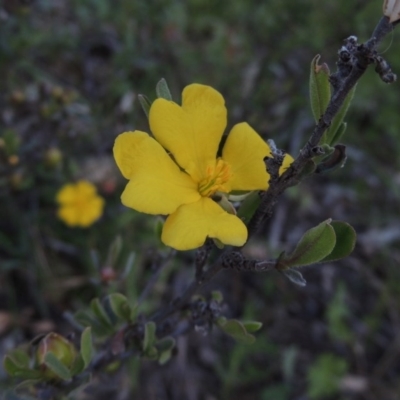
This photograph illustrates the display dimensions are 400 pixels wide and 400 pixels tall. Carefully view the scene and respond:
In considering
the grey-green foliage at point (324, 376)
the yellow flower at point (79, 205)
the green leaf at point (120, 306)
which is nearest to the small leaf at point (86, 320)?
the green leaf at point (120, 306)

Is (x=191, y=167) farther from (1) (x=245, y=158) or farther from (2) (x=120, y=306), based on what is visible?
(2) (x=120, y=306)

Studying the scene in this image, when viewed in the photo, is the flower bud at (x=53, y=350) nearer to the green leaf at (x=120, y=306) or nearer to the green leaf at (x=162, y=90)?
the green leaf at (x=120, y=306)

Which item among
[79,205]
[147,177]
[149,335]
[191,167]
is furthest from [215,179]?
[79,205]

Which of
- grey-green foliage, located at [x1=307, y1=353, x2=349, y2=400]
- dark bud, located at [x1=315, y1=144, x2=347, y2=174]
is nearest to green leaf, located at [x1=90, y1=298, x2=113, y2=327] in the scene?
dark bud, located at [x1=315, y1=144, x2=347, y2=174]

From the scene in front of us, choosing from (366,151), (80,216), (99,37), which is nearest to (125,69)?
(99,37)

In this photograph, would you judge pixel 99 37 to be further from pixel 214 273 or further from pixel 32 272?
pixel 214 273

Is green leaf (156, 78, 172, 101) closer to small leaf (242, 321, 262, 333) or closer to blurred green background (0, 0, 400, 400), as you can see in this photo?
small leaf (242, 321, 262, 333)
